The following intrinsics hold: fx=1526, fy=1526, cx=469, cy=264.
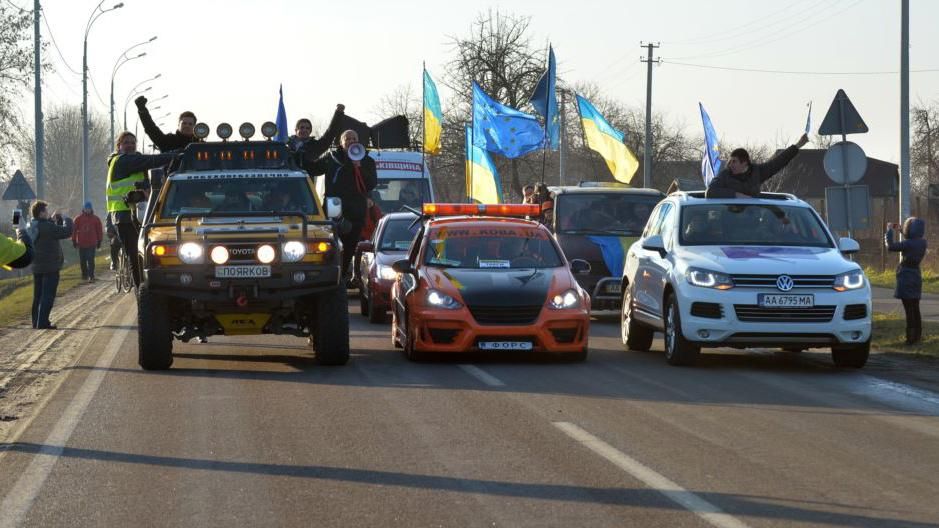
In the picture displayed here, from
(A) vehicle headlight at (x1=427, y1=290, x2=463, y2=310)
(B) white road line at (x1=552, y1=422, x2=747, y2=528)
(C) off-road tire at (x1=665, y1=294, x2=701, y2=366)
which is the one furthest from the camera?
(A) vehicle headlight at (x1=427, y1=290, x2=463, y2=310)

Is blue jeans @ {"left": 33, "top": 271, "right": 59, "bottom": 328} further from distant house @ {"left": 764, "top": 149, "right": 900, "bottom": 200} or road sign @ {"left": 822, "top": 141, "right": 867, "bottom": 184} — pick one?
distant house @ {"left": 764, "top": 149, "right": 900, "bottom": 200}

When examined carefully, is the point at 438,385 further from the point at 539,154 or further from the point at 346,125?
the point at 539,154

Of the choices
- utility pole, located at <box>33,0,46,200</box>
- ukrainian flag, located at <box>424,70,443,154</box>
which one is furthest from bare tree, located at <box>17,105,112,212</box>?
ukrainian flag, located at <box>424,70,443,154</box>

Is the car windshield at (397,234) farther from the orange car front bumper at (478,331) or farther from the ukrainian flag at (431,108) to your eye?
the ukrainian flag at (431,108)

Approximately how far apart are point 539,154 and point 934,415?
6980cm

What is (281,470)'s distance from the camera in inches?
338

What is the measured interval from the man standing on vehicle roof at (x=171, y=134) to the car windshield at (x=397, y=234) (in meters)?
3.68

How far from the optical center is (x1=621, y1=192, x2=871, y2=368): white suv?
1391 centimetres

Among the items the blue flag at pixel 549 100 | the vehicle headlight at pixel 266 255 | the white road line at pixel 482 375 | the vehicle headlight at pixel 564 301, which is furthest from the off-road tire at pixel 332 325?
the blue flag at pixel 549 100

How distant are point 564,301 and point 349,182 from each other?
5.78 metres

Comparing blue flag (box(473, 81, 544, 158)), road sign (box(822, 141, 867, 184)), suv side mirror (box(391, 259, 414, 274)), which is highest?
blue flag (box(473, 81, 544, 158))

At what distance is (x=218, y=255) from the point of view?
1381 cm

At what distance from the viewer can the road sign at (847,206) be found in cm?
1844

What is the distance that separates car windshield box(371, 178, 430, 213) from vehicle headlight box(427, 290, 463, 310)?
14200mm
